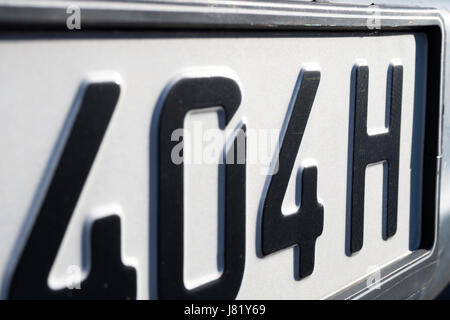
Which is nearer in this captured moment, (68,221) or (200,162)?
(68,221)

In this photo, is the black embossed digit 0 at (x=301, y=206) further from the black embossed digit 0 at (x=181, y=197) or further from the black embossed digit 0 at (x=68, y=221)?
the black embossed digit 0 at (x=68, y=221)

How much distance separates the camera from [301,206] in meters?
0.84

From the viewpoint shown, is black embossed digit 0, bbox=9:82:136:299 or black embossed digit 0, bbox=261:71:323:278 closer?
black embossed digit 0, bbox=9:82:136:299

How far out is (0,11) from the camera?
1.71 feet

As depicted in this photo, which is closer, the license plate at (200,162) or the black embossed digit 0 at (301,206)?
the license plate at (200,162)

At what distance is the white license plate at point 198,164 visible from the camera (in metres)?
Answer: 0.57

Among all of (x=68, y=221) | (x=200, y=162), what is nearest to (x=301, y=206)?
(x=200, y=162)

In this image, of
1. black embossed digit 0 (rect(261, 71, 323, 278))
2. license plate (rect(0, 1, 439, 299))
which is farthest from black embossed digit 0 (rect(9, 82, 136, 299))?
black embossed digit 0 (rect(261, 71, 323, 278))

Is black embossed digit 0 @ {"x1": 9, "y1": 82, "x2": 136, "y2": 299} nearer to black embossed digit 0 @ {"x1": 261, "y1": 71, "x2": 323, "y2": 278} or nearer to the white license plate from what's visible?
the white license plate

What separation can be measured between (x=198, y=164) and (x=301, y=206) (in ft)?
0.67

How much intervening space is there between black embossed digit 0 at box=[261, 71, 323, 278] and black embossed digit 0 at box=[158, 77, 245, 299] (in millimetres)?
56

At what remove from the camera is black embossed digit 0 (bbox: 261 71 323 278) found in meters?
0.80

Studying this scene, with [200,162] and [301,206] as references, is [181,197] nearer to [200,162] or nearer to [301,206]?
[200,162]

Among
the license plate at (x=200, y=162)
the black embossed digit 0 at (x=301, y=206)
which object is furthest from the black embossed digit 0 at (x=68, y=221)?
the black embossed digit 0 at (x=301, y=206)
